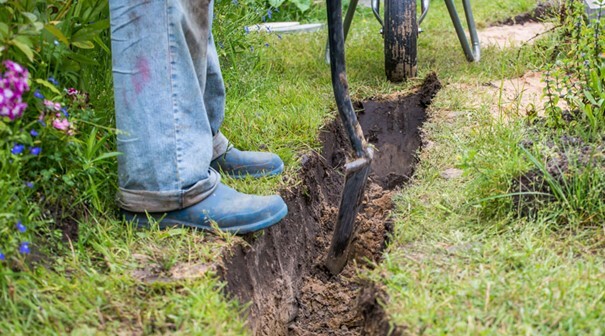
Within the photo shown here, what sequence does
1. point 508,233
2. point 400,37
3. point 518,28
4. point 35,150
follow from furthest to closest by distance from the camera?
point 518,28, point 400,37, point 508,233, point 35,150

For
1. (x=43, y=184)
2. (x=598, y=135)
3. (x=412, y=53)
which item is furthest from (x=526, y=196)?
(x=412, y=53)

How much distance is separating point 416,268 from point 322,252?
0.88 metres

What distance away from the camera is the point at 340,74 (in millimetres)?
2627

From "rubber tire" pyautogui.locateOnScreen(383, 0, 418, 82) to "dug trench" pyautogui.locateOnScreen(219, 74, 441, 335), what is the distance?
34cm

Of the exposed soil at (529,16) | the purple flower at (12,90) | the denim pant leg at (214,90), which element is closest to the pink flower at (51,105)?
the purple flower at (12,90)

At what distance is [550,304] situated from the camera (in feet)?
6.11

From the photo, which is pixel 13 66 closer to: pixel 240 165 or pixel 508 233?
pixel 240 165

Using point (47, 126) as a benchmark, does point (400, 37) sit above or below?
below

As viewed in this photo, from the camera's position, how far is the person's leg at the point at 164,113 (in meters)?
2.05

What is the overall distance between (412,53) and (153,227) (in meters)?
2.14

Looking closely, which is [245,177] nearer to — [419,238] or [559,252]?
[419,238]

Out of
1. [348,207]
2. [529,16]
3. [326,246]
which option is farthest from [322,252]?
[529,16]

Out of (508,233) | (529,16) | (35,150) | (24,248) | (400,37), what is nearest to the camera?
(24,248)

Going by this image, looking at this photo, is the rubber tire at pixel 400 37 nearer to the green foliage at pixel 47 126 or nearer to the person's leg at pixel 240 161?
the person's leg at pixel 240 161
